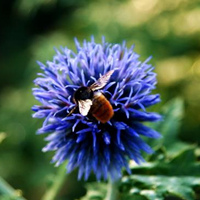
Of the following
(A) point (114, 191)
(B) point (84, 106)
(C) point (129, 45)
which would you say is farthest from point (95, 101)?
(C) point (129, 45)

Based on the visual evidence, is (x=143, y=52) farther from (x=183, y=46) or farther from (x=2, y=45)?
(x=2, y=45)

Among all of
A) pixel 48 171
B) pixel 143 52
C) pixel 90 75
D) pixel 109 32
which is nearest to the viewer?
pixel 90 75

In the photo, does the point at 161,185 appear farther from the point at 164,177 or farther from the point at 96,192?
the point at 96,192

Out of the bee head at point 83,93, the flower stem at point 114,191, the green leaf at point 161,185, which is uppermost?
the bee head at point 83,93

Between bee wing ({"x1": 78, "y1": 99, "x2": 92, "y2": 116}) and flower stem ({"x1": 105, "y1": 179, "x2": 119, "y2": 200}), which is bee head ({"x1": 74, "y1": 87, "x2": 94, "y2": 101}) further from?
flower stem ({"x1": 105, "y1": 179, "x2": 119, "y2": 200})

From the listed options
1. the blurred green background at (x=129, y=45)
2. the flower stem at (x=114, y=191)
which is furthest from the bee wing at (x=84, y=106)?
the blurred green background at (x=129, y=45)

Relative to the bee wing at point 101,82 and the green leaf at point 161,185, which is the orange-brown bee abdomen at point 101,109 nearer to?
the bee wing at point 101,82

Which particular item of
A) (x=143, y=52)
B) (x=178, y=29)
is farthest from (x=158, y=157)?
(x=178, y=29)
